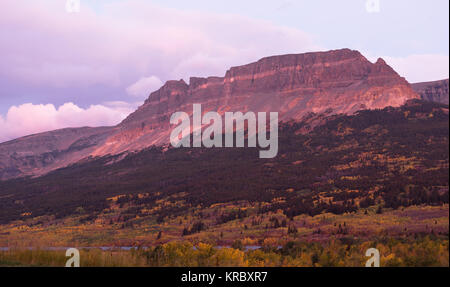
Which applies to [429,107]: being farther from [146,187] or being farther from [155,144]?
[155,144]

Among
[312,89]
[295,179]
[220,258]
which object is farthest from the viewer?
[312,89]

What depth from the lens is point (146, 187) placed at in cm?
9056

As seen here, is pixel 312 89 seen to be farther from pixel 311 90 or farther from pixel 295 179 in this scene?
pixel 295 179

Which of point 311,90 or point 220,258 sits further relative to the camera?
point 311,90

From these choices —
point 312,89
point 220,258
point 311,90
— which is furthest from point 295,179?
point 312,89

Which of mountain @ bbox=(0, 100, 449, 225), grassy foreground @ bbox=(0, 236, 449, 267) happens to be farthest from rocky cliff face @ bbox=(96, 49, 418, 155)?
grassy foreground @ bbox=(0, 236, 449, 267)

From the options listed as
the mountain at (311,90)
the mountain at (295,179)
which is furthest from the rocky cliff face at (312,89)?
the mountain at (295,179)

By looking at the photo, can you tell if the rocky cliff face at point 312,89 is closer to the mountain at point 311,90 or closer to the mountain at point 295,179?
the mountain at point 311,90

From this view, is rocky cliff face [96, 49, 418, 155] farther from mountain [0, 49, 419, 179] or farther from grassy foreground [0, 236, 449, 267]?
grassy foreground [0, 236, 449, 267]

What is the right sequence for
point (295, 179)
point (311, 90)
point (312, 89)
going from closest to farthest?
point (295, 179) → point (311, 90) → point (312, 89)

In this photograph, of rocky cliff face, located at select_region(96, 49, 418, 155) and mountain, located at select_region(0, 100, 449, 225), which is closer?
mountain, located at select_region(0, 100, 449, 225)

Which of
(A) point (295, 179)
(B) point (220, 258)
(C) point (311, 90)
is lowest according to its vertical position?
(A) point (295, 179)

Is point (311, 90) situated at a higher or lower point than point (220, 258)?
higher

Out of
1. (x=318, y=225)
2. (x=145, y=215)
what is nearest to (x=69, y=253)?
(x=318, y=225)
